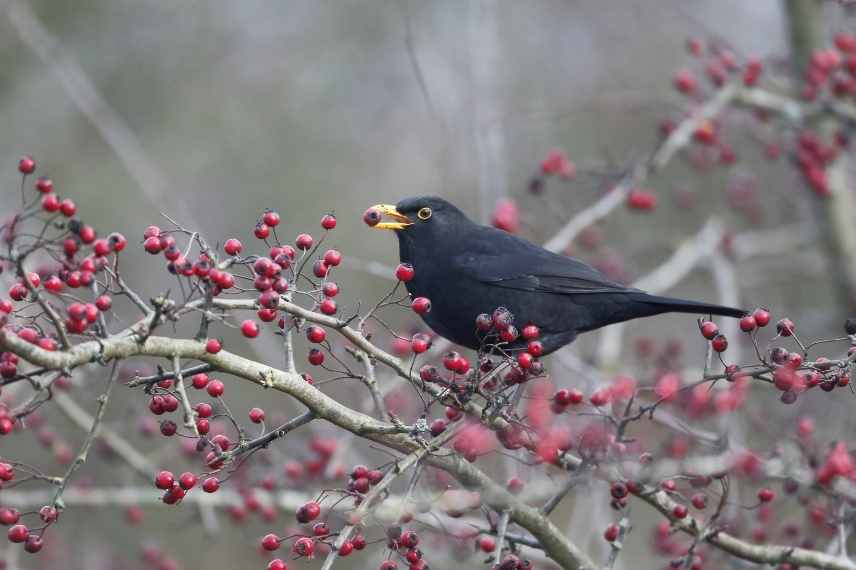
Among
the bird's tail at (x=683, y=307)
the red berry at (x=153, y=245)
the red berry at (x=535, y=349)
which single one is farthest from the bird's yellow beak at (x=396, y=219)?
the red berry at (x=153, y=245)

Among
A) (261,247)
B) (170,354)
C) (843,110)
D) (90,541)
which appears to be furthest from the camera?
(261,247)

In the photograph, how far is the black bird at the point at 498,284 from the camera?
15.7ft

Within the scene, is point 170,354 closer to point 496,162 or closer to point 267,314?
point 267,314

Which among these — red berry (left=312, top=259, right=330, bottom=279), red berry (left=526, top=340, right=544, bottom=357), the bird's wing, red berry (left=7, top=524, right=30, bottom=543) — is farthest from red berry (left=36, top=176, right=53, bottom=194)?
the bird's wing

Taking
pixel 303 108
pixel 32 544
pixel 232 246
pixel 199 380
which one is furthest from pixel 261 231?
pixel 303 108

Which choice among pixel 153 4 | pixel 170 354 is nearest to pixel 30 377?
pixel 170 354

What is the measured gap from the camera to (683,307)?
14.8 ft

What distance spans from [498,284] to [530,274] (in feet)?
0.61

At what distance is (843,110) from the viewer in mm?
6059

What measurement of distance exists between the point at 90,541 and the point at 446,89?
174 inches

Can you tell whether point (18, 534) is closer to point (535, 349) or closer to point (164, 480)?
point (164, 480)

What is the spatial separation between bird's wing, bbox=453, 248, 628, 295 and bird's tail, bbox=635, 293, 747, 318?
152 millimetres

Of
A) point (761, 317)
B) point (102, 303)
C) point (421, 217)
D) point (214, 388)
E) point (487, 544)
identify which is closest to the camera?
point (102, 303)

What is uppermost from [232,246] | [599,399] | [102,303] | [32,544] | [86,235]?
[599,399]
